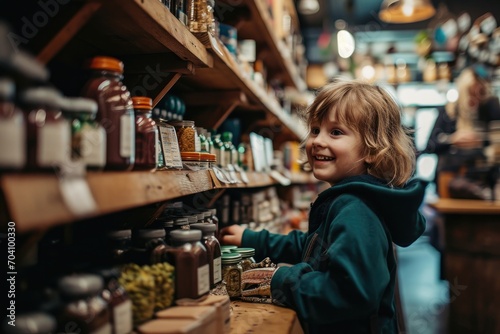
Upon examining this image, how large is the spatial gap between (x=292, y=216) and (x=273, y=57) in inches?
52.0

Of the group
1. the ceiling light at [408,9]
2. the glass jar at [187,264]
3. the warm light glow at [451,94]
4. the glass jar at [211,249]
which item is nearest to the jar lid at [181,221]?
the glass jar at [211,249]

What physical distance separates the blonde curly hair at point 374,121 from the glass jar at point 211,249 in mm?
651

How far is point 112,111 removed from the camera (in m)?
1.06

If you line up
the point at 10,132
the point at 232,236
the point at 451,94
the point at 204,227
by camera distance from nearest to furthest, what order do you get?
the point at 10,132 → the point at 204,227 → the point at 232,236 → the point at 451,94

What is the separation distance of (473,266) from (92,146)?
3.51 m

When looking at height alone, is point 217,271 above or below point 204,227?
below

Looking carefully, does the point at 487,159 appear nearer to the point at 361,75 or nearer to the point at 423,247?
the point at 361,75

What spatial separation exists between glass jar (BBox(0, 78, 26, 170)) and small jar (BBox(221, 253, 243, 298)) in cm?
112

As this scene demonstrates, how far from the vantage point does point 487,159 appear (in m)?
4.34

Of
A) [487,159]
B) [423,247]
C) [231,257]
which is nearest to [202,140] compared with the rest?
[231,257]

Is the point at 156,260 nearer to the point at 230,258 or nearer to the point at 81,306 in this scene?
the point at 81,306

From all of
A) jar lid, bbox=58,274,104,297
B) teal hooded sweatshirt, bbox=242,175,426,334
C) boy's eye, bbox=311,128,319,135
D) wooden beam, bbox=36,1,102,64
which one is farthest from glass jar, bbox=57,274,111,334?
boy's eye, bbox=311,128,319,135

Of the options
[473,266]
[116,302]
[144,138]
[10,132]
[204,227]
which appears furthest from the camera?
[473,266]

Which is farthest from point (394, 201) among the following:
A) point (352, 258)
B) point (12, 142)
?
point (12, 142)
